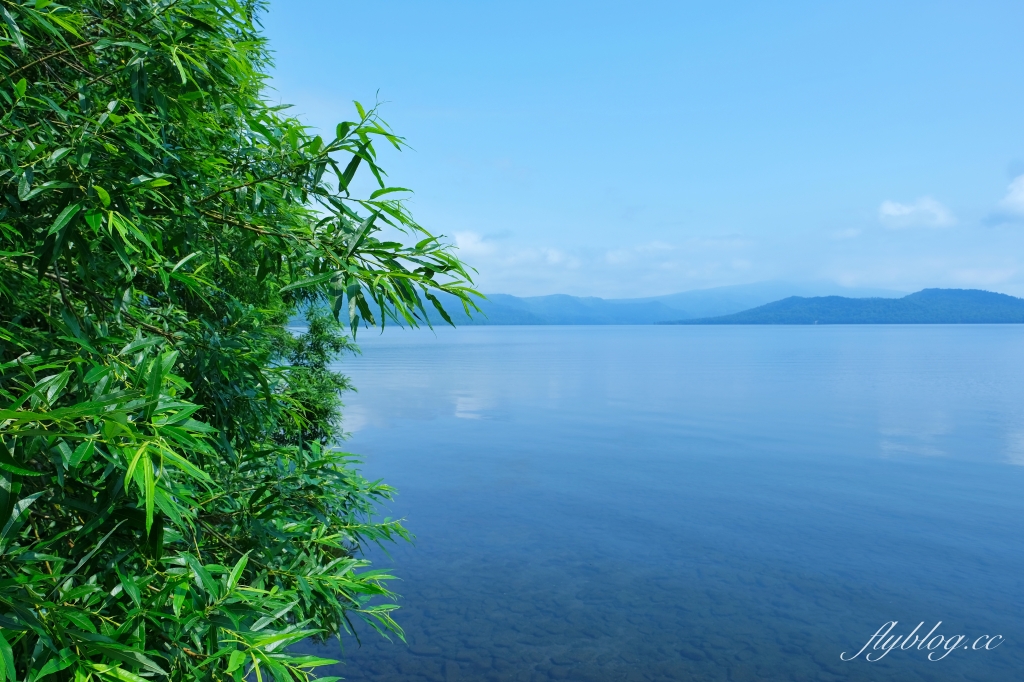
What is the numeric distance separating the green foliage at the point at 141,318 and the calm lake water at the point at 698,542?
9302 mm

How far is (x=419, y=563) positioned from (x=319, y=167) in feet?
46.7

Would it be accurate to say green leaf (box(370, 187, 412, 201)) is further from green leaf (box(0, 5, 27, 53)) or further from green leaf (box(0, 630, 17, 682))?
green leaf (box(0, 630, 17, 682))

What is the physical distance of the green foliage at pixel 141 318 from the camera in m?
2.29

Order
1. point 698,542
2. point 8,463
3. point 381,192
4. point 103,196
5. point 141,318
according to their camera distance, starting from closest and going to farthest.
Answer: point 8,463
point 103,196
point 381,192
point 141,318
point 698,542

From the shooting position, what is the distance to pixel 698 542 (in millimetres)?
16906

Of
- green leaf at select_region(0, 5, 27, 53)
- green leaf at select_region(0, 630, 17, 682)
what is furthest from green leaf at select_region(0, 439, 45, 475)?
green leaf at select_region(0, 5, 27, 53)

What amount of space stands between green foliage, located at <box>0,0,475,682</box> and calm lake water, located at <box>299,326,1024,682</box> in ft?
30.5

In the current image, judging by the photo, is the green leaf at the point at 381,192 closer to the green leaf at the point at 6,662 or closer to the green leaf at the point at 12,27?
the green leaf at the point at 12,27

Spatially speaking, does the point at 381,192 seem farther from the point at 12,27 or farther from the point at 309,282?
the point at 12,27

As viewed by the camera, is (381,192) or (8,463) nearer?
(8,463)

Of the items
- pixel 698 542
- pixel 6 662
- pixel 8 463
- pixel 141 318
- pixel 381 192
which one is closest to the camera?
pixel 8 463

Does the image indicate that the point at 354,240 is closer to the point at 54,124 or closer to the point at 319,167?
the point at 319,167

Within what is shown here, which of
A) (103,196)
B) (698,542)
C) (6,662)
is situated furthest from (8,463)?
(698,542)

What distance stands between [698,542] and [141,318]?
15.9 metres
